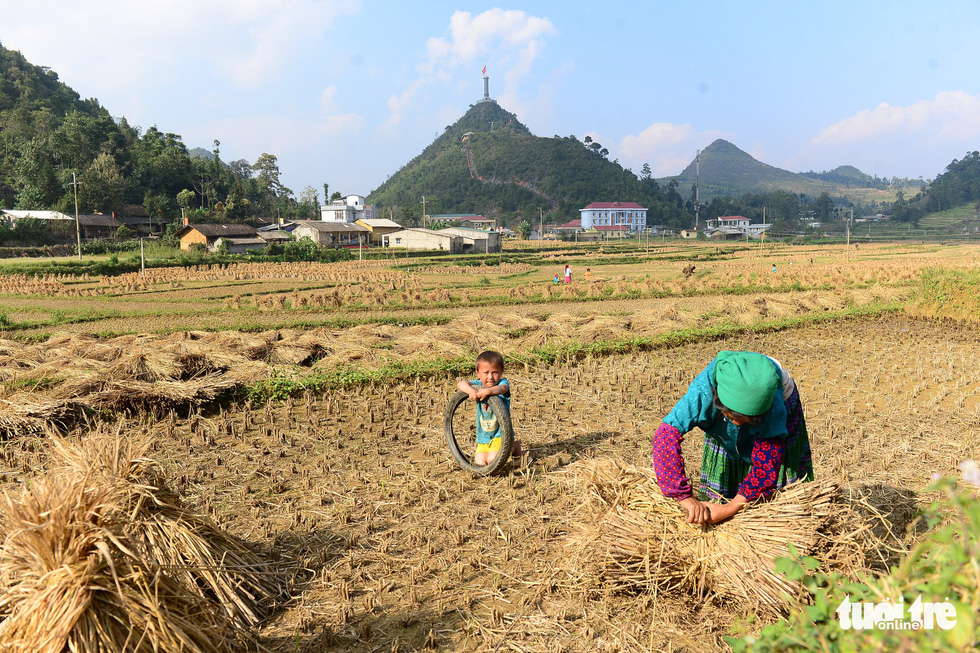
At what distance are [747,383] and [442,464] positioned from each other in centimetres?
348

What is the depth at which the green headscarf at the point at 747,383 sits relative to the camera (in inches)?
107

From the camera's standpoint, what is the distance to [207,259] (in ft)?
118

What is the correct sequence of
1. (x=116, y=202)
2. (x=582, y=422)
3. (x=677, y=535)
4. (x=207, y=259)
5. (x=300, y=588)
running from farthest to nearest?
(x=116, y=202) → (x=207, y=259) → (x=582, y=422) → (x=300, y=588) → (x=677, y=535)

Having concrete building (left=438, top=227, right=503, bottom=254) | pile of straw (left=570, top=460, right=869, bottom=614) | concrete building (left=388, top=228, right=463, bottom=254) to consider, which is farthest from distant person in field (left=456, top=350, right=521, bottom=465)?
concrete building (left=438, top=227, right=503, bottom=254)

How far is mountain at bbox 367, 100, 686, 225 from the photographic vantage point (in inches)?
4363

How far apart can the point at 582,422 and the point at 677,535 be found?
3.65 meters

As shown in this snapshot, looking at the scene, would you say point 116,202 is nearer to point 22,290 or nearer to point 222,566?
point 22,290

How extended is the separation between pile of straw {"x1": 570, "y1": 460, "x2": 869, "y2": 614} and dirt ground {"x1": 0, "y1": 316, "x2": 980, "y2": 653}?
0.15 m

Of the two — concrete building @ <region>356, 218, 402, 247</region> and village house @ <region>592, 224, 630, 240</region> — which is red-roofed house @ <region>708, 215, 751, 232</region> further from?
concrete building @ <region>356, 218, 402, 247</region>

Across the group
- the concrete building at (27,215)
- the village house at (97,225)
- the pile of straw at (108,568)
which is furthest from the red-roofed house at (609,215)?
the pile of straw at (108,568)

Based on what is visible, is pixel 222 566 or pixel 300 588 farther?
pixel 300 588

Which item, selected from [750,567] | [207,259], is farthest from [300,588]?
[207,259]

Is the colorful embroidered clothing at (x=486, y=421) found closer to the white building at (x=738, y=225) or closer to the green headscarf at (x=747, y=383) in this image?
the green headscarf at (x=747, y=383)

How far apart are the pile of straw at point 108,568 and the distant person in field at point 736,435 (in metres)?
2.34
